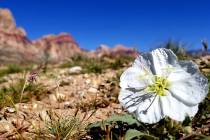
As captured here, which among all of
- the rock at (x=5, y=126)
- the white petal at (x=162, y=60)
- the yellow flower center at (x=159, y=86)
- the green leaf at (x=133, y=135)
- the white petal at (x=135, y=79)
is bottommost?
the green leaf at (x=133, y=135)

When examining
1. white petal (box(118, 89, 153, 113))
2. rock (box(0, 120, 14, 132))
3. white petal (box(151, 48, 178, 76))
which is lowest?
rock (box(0, 120, 14, 132))

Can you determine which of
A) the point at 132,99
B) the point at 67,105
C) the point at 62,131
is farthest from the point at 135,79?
the point at 67,105

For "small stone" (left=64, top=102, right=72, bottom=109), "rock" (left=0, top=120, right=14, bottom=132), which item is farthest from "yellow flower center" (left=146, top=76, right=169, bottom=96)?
"small stone" (left=64, top=102, right=72, bottom=109)

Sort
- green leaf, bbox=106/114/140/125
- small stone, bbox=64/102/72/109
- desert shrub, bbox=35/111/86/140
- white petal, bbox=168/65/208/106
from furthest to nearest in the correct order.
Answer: small stone, bbox=64/102/72/109, desert shrub, bbox=35/111/86/140, green leaf, bbox=106/114/140/125, white petal, bbox=168/65/208/106

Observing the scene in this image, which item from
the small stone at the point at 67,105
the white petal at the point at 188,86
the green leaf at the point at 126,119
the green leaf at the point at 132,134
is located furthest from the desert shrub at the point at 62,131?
the small stone at the point at 67,105

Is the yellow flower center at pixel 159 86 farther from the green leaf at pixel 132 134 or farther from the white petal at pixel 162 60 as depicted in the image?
the green leaf at pixel 132 134

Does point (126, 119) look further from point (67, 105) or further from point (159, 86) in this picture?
point (67, 105)

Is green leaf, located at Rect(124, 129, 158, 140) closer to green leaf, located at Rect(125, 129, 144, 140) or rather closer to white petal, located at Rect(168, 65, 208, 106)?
green leaf, located at Rect(125, 129, 144, 140)

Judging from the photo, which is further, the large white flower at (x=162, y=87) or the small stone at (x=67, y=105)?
the small stone at (x=67, y=105)
